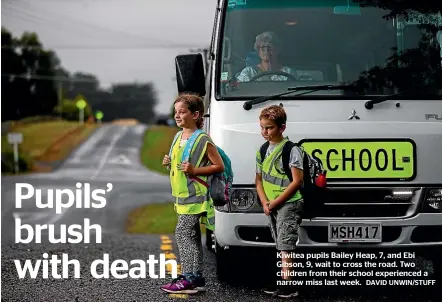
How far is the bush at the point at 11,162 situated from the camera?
56.4m

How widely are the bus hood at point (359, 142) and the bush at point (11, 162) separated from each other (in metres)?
50.3

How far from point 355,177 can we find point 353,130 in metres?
0.36

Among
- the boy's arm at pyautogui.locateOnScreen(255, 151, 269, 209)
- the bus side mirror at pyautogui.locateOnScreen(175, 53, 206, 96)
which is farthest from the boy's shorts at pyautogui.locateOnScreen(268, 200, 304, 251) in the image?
the bus side mirror at pyautogui.locateOnScreen(175, 53, 206, 96)

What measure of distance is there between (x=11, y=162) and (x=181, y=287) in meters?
50.9

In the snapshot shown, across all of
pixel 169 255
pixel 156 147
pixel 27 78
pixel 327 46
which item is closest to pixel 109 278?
pixel 169 255

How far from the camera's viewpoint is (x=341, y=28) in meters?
7.70

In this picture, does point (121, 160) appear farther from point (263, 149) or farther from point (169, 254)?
point (263, 149)

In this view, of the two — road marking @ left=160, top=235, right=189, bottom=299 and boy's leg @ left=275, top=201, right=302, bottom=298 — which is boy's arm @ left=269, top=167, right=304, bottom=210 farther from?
road marking @ left=160, top=235, right=189, bottom=299

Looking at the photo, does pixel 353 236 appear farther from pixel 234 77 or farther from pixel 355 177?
pixel 234 77

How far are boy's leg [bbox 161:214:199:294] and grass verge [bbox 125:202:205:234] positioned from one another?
10704mm

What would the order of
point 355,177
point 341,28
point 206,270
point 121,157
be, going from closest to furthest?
point 355,177 → point 341,28 → point 206,270 → point 121,157

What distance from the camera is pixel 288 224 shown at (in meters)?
6.98

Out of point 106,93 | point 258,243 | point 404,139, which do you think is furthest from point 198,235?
point 106,93

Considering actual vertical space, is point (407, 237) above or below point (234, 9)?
below
